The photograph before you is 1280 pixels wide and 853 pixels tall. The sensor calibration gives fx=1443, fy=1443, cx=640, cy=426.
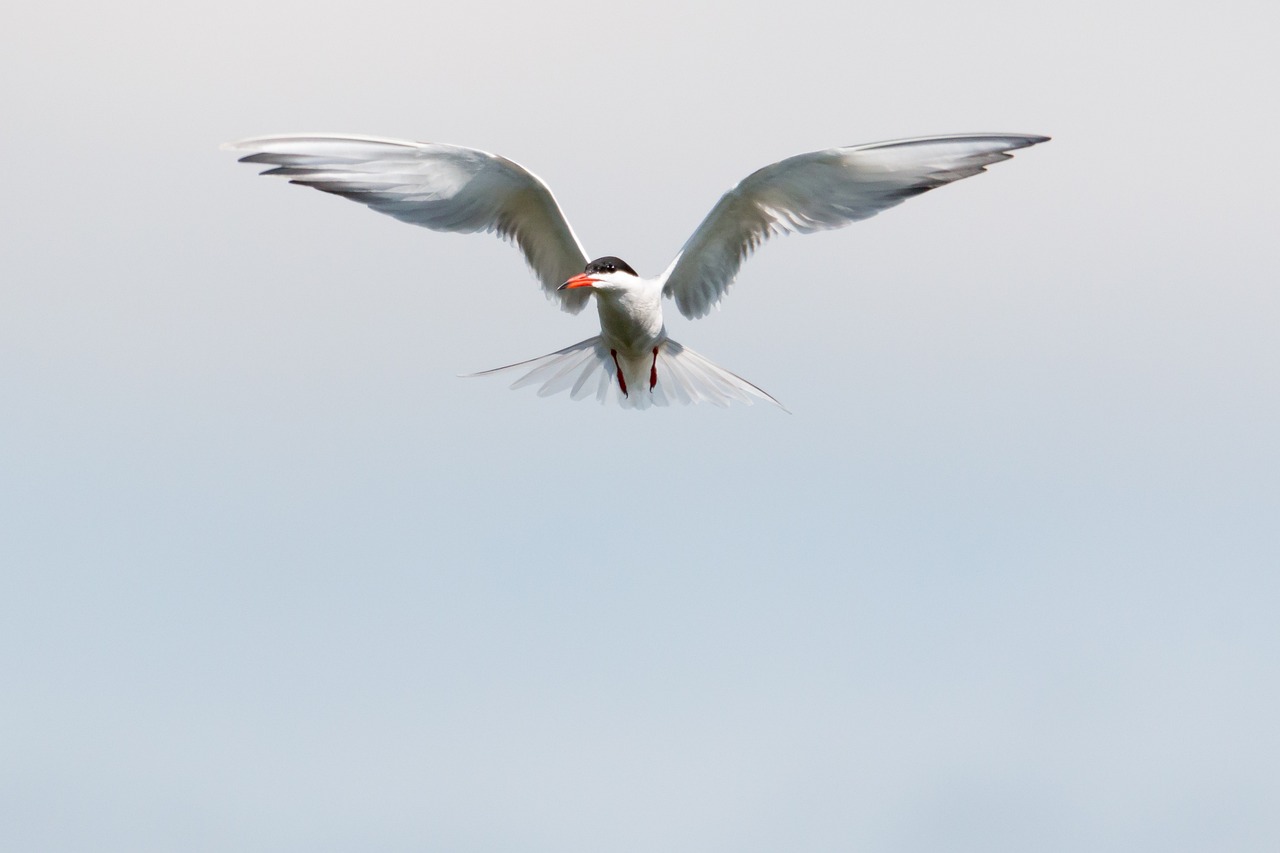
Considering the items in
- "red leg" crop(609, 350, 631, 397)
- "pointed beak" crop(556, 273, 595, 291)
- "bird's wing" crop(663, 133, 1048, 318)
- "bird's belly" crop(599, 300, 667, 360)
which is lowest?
"red leg" crop(609, 350, 631, 397)

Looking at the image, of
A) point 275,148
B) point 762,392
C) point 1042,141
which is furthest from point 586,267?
point 1042,141

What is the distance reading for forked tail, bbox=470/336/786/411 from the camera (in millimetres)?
9891

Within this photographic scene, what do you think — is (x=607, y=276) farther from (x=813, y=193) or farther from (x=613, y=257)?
(x=813, y=193)

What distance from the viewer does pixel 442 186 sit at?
8.97 m

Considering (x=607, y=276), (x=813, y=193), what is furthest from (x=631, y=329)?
(x=813, y=193)

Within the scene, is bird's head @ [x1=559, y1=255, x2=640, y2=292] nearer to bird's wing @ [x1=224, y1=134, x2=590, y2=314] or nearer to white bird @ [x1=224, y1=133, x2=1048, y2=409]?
white bird @ [x1=224, y1=133, x2=1048, y2=409]

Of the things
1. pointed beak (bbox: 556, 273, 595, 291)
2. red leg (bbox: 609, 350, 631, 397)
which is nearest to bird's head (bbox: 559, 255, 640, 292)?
pointed beak (bbox: 556, 273, 595, 291)

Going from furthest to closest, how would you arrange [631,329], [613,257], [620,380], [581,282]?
[620,380]
[631,329]
[613,257]
[581,282]

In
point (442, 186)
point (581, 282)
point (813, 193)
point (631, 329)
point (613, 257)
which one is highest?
point (442, 186)

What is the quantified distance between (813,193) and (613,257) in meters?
1.33

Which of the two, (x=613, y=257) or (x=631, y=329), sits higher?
(x=613, y=257)

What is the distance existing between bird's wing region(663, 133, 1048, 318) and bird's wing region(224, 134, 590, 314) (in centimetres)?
82

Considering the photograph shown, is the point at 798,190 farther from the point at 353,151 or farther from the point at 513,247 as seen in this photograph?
the point at 353,151

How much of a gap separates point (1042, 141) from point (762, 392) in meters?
2.58
